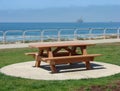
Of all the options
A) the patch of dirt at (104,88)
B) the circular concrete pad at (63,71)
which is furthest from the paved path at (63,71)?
the patch of dirt at (104,88)

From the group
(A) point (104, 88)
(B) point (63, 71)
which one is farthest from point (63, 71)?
(A) point (104, 88)

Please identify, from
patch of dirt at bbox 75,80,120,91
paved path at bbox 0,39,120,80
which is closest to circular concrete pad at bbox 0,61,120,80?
paved path at bbox 0,39,120,80

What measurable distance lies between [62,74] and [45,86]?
183cm

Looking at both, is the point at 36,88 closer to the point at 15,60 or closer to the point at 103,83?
the point at 103,83

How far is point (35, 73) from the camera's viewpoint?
10500 mm

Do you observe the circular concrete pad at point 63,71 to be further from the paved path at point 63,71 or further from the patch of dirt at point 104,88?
the patch of dirt at point 104,88

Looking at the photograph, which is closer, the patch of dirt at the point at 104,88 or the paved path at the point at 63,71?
the patch of dirt at the point at 104,88

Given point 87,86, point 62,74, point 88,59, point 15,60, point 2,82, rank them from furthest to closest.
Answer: point 15,60, point 88,59, point 62,74, point 2,82, point 87,86

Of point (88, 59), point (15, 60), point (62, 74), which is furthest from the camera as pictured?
point (15, 60)

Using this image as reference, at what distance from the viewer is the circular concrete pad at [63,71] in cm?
989

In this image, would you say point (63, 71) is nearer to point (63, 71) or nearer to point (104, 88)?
point (63, 71)

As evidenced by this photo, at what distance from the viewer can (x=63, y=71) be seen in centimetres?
1084

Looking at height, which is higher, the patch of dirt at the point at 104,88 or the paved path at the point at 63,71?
the patch of dirt at the point at 104,88

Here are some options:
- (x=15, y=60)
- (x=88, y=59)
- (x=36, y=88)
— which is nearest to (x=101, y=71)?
(x=88, y=59)
